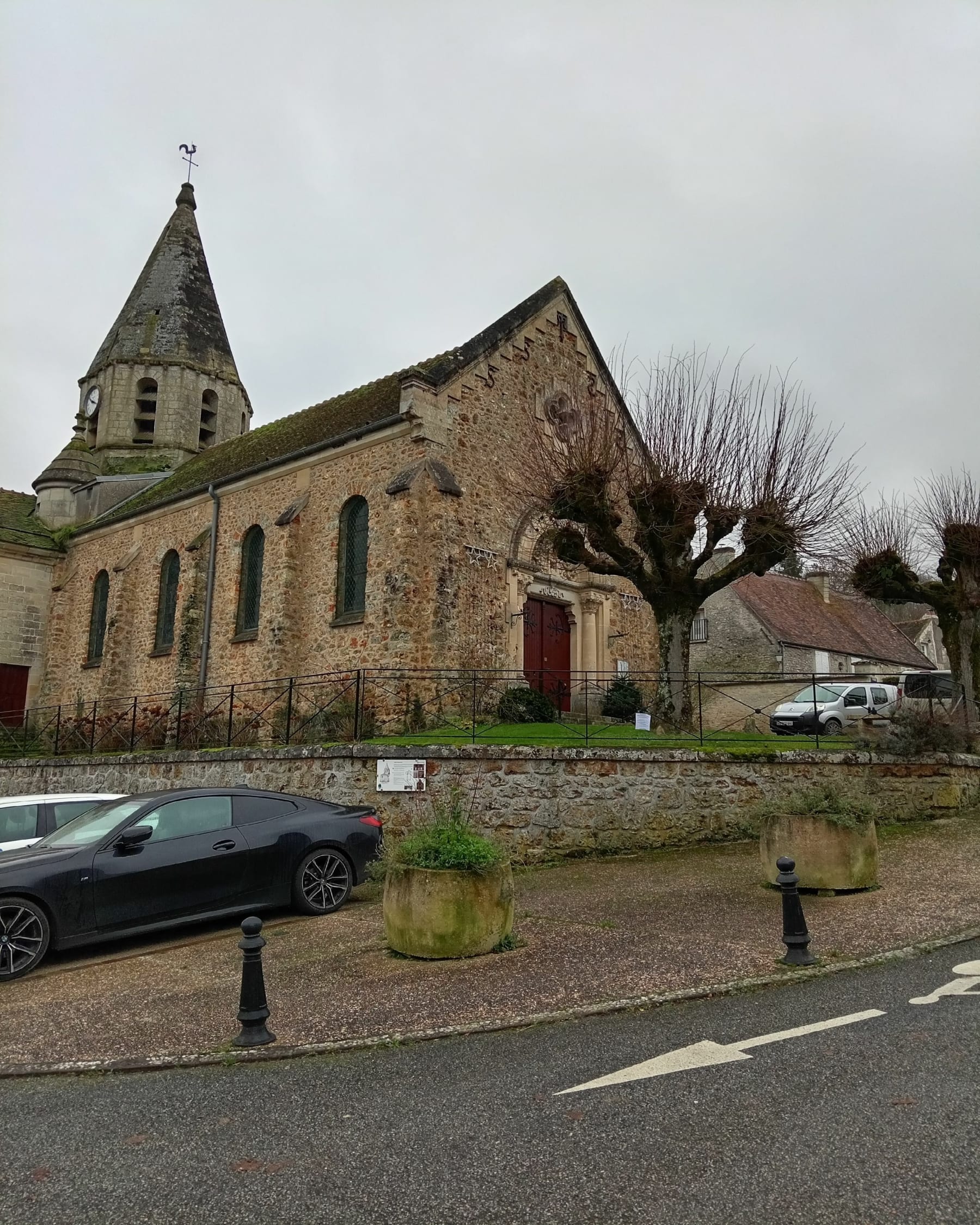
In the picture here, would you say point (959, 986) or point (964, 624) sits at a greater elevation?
point (964, 624)

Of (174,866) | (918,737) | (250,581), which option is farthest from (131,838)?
(250,581)

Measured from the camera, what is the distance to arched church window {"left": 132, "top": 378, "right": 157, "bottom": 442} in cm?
3212

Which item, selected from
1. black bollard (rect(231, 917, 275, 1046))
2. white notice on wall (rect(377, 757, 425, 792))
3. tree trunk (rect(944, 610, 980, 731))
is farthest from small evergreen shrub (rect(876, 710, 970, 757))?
black bollard (rect(231, 917, 275, 1046))

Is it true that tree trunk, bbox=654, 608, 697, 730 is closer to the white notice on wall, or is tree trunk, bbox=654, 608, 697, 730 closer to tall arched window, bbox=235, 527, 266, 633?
the white notice on wall

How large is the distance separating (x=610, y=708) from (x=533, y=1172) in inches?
595

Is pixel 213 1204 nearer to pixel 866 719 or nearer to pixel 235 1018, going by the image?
pixel 235 1018

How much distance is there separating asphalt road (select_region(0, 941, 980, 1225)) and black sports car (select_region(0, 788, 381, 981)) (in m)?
2.76

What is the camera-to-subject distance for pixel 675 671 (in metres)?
15.0

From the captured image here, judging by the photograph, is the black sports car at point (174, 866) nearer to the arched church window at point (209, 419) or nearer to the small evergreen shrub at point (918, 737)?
the small evergreen shrub at point (918, 737)

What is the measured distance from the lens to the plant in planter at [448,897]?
7.19m

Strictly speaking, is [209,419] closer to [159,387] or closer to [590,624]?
[159,387]

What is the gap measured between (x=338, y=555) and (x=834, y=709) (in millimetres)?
12608

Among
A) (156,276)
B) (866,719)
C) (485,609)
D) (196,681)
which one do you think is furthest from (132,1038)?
(156,276)

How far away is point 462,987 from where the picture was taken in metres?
6.35
